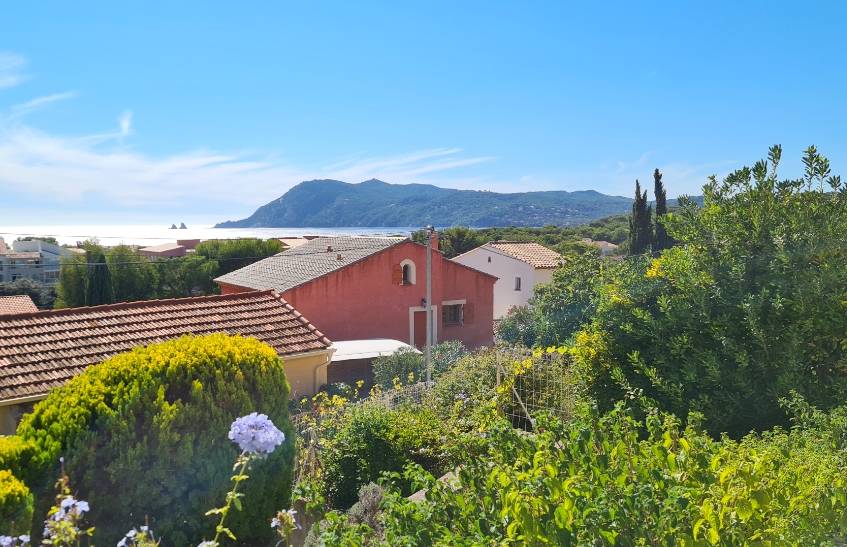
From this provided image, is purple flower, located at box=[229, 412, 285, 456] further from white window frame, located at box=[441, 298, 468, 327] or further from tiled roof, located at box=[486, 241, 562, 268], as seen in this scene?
tiled roof, located at box=[486, 241, 562, 268]

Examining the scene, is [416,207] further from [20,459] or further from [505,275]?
[20,459]

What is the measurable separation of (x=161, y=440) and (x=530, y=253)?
40.0 metres

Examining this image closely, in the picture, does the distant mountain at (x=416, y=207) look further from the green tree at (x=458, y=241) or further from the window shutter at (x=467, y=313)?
the window shutter at (x=467, y=313)

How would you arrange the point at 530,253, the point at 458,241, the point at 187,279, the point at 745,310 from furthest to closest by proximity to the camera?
the point at 458,241 → the point at 187,279 → the point at 530,253 → the point at 745,310

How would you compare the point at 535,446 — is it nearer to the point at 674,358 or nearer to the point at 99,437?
the point at 674,358

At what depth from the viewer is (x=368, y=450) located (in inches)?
328

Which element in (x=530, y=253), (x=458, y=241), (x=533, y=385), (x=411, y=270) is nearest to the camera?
(x=533, y=385)

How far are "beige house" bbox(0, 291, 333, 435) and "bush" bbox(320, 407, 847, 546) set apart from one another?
398 inches

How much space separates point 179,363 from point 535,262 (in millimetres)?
37229

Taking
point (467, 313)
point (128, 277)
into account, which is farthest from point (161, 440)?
point (128, 277)

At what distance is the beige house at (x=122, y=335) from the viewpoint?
1143 centimetres

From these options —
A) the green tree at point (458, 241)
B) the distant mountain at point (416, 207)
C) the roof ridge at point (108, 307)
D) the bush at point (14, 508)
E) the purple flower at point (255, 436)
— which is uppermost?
the distant mountain at point (416, 207)

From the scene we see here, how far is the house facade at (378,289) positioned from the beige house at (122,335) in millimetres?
8359

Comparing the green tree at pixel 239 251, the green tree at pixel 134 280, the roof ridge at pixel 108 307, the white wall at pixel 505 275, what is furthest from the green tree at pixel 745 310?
the green tree at pixel 239 251
